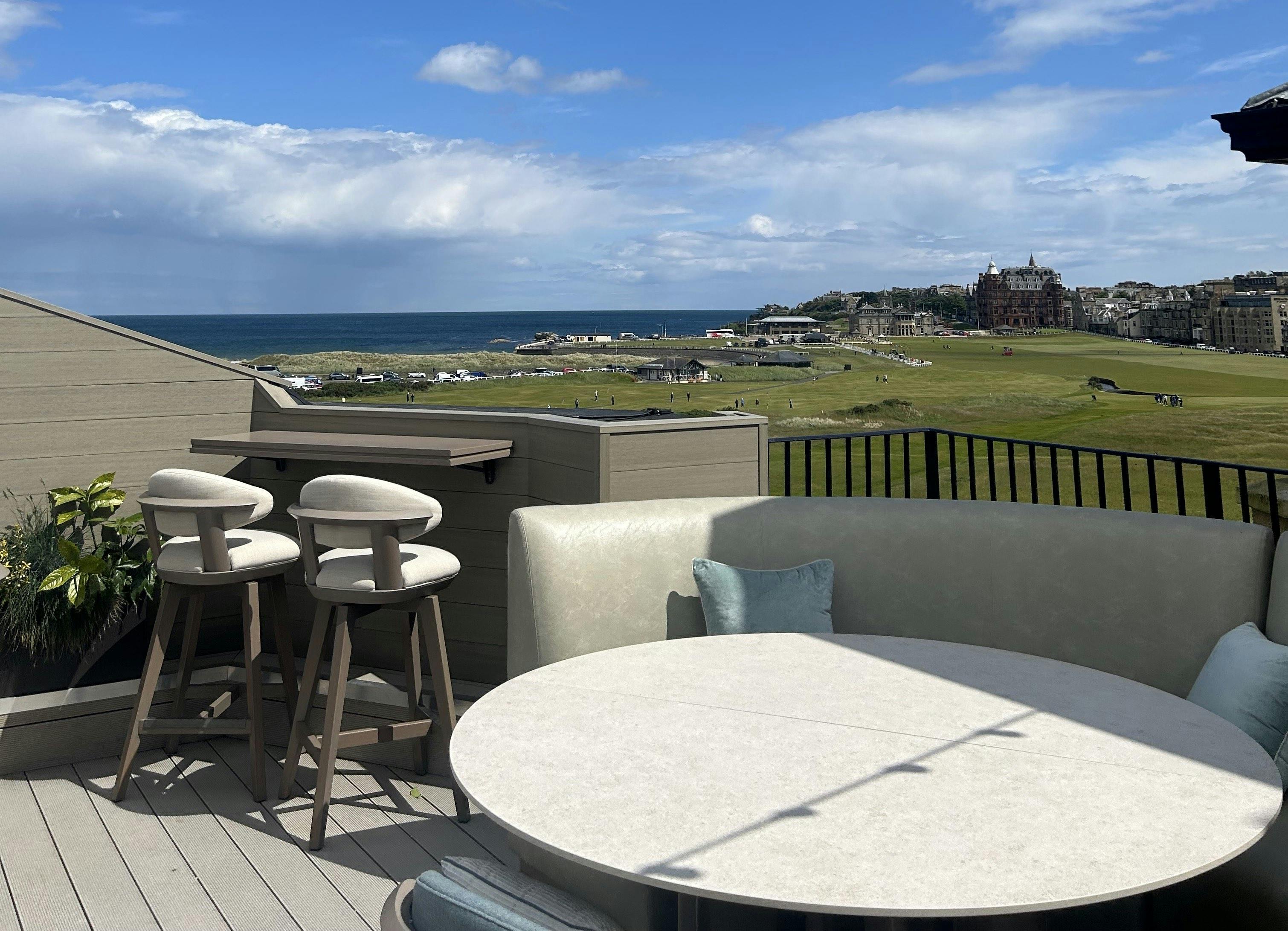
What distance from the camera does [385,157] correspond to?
9.95 m

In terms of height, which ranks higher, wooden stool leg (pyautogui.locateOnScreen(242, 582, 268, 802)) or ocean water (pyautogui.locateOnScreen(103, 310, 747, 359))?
ocean water (pyautogui.locateOnScreen(103, 310, 747, 359))

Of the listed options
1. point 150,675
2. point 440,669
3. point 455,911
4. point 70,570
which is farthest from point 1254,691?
point 70,570

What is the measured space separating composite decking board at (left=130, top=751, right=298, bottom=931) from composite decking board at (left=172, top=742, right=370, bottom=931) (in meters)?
0.02

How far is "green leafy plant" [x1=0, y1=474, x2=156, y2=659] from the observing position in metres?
3.37

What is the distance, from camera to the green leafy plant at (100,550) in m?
3.37

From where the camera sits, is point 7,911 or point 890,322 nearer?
point 7,911

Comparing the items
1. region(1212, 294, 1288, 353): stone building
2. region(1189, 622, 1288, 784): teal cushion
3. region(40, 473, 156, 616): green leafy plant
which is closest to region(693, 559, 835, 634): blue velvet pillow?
region(1189, 622, 1288, 784): teal cushion

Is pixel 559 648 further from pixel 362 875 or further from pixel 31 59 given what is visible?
pixel 31 59

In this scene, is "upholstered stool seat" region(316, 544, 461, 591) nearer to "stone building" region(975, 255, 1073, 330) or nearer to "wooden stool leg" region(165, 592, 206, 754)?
"wooden stool leg" region(165, 592, 206, 754)

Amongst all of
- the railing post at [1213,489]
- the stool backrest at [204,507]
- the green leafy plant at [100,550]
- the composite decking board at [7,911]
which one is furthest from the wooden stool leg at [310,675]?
the railing post at [1213,489]

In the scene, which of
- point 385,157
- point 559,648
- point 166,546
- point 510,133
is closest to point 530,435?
point 559,648

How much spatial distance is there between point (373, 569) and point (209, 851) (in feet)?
3.28

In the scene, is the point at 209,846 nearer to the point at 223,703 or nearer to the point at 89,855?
the point at 89,855

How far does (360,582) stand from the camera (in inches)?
109
